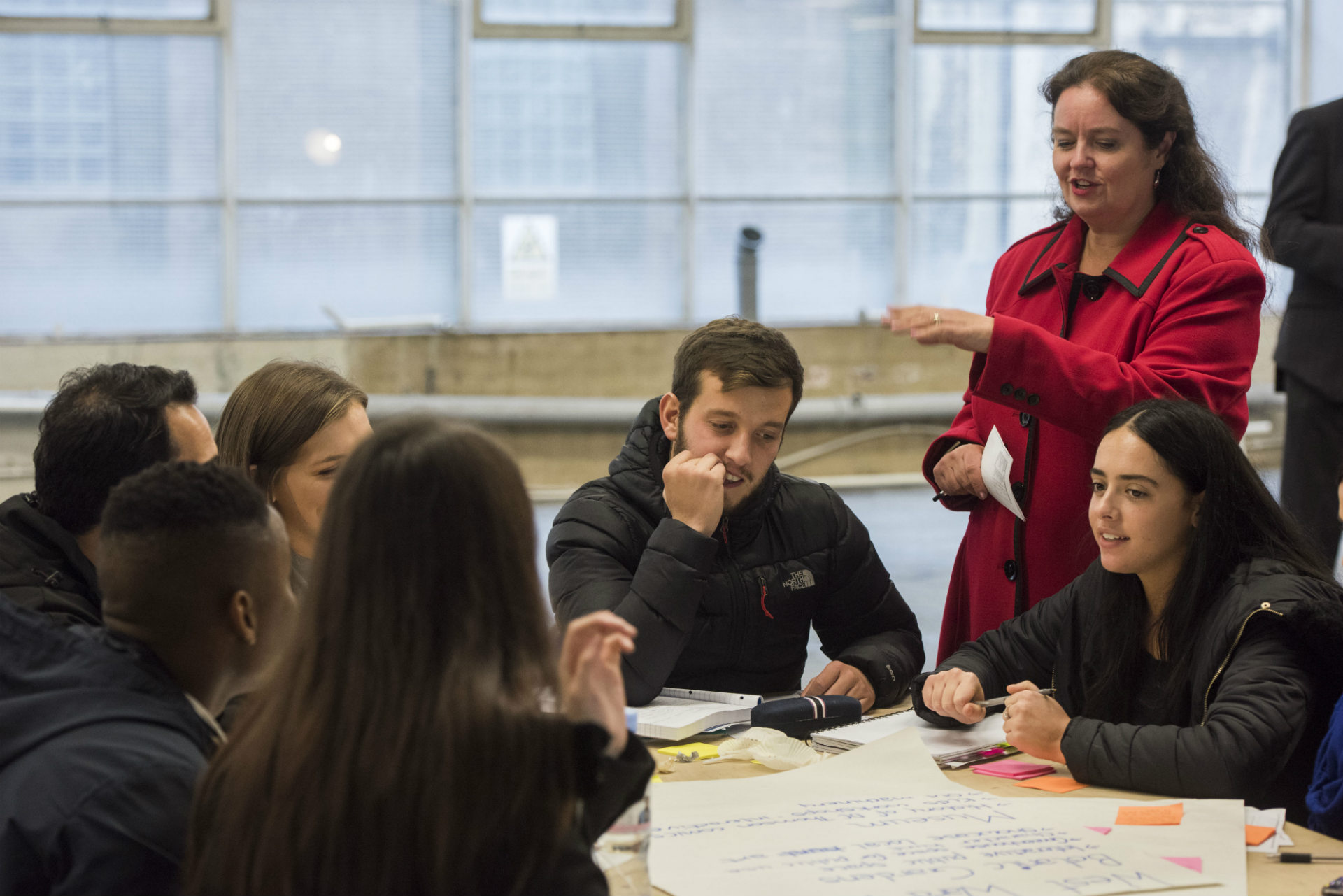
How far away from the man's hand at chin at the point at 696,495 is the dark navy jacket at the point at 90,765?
1.06m

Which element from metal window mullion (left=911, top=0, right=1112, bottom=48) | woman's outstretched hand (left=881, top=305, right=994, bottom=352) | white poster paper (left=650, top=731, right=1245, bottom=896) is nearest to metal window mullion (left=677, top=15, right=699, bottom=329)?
metal window mullion (left=911, top=0, right=1112, bottom=48)

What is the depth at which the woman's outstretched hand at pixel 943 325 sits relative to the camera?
2152mm

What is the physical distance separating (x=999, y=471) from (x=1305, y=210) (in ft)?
6.60

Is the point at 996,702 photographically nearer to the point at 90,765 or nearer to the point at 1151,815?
the point at 1151,815

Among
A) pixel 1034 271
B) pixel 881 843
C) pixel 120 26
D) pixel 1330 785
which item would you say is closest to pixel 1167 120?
pixel 1034 271

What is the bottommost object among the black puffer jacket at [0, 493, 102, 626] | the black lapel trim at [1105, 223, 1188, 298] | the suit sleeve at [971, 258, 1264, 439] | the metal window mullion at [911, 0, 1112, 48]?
the black puffer jacket at [0, 493, 102, 626]

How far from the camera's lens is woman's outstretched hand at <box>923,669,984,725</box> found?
6.31ft

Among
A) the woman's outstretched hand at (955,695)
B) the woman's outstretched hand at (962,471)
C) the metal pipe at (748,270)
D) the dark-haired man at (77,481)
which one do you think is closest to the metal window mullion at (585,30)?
the metal pipe at (748,270)

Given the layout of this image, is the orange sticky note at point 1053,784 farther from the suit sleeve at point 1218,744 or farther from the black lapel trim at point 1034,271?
the black lapel trim at point 1034,271

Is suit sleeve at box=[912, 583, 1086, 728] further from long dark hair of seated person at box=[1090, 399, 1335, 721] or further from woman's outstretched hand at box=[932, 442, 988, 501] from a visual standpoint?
woman's outstretched hand at box=[932, 442, 988, 501]

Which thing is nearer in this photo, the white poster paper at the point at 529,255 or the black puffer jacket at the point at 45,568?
the black puffer jacket at the point at 45,568

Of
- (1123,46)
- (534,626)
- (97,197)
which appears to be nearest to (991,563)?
(534,626)

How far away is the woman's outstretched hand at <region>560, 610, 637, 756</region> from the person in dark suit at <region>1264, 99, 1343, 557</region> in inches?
122

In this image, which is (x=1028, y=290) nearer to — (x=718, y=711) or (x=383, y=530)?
(x=718, y=711)
